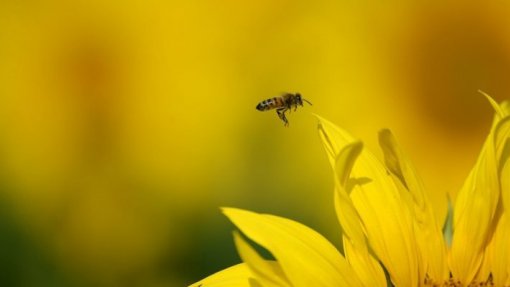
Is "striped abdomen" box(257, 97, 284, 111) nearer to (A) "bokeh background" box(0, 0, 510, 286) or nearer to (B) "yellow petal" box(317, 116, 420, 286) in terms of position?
(B) "yellow petal" box(317, 116, 420, 286)

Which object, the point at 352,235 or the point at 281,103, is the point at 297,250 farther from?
the point at 281,103

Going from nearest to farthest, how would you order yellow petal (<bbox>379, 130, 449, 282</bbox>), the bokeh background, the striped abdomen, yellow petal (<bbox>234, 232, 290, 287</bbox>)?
yellow petal (<bbox>234, 232, 290, 287</bbox>)
yellow petal (<bbox>379, 130, 449, 282</bbox>)
the striped abdomen
the bokeh background

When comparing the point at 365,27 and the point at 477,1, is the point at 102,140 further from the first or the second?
the point at 477,1

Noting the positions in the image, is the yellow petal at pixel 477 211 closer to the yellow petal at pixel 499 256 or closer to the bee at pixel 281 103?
the yellow petal at pixel 499 256

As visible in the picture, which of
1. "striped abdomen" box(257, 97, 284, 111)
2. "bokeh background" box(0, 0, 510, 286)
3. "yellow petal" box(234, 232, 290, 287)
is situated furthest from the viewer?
"bokeh background" box(0, 0, 510, 286)

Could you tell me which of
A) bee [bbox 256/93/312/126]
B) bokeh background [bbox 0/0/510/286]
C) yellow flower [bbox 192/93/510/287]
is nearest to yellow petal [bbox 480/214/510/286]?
yellow flower [bbox 192/93/510/287]

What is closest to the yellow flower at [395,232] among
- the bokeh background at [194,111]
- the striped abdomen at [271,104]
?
the striped abdomen at [271,104]

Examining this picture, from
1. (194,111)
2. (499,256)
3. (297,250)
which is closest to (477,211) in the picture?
(499,256)
